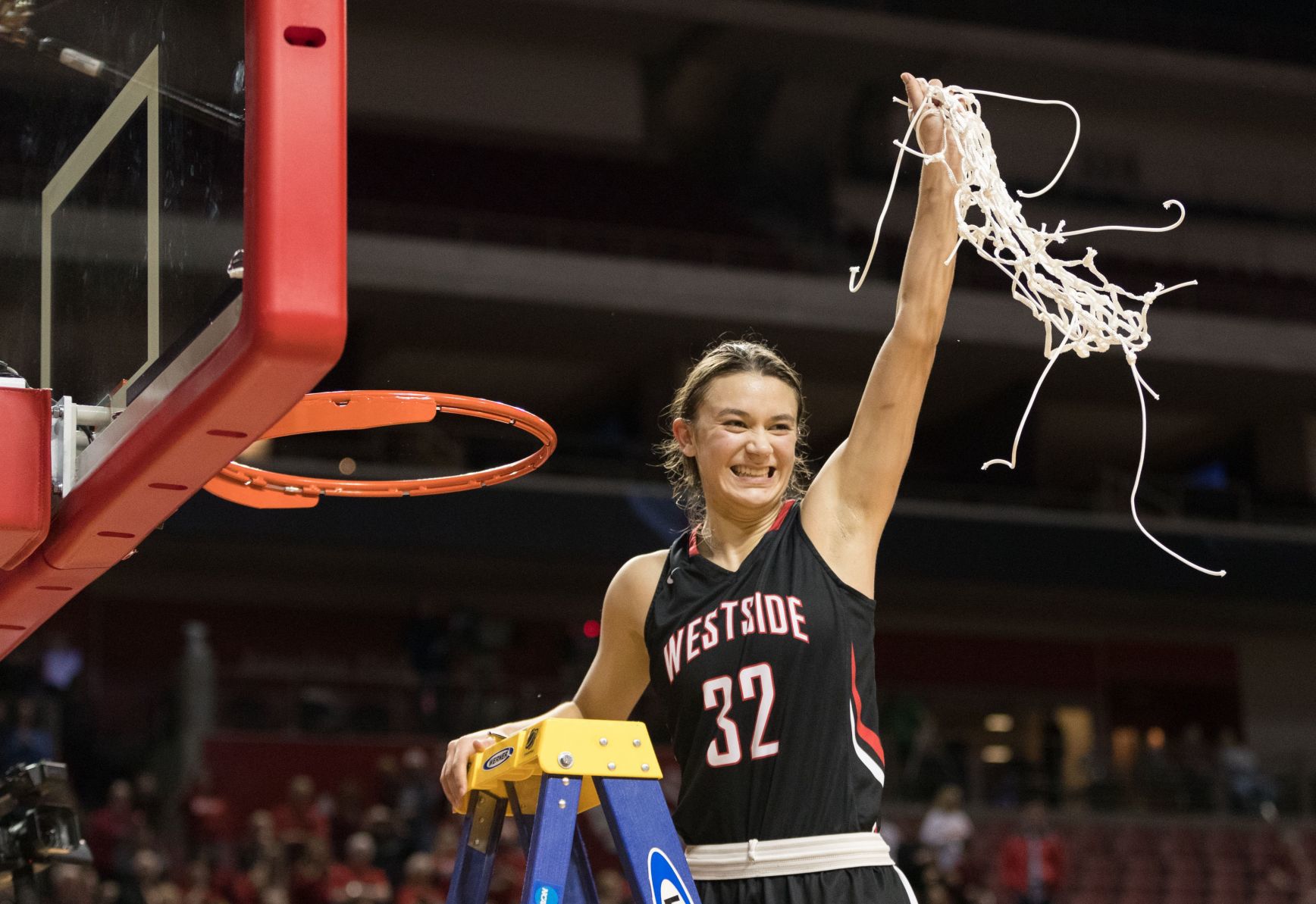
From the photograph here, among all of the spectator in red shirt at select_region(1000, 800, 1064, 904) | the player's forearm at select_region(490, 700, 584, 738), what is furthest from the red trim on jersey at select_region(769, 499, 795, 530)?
the spectator in red shirt at select_region(1000, 800, 1064, 904)

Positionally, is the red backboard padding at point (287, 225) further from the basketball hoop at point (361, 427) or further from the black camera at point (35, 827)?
the black camera at point (35, 827)

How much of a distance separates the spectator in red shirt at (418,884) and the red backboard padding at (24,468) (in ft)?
23.4

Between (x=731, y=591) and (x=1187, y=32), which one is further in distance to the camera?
(x=1187, y=32)

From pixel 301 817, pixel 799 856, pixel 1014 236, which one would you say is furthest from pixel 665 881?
pixel 301 817

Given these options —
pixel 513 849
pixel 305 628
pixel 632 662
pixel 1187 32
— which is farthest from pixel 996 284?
pixel 632 662

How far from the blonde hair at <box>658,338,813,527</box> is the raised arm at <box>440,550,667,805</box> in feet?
0.50

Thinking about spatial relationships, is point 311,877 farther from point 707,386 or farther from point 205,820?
point 707,386

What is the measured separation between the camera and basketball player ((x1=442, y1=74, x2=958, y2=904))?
2.67 meters

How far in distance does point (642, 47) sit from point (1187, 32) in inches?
249

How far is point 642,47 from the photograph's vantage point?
19.4 metres

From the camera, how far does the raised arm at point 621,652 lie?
119 inches

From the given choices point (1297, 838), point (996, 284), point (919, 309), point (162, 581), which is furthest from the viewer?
point (996, 284)

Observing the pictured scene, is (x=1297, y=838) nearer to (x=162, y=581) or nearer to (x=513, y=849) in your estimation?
(x=513, y=849)

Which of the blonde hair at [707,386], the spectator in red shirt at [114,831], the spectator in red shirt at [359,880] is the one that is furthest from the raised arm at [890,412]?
the spectator in red shirt at [114,831]
